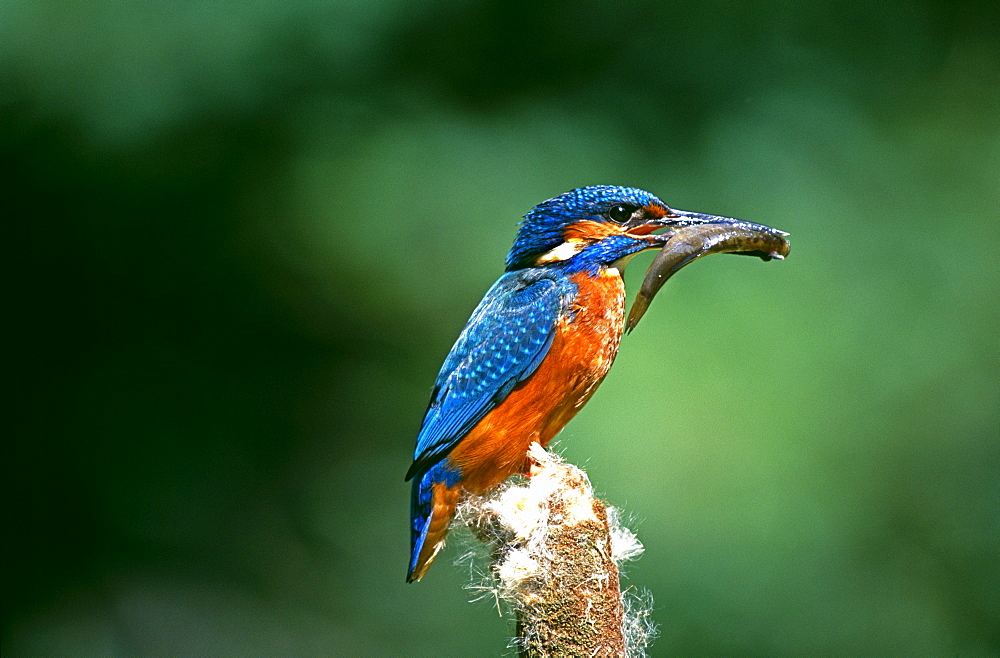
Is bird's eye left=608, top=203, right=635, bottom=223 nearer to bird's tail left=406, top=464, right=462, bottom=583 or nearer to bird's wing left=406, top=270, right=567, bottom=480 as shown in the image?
bird's wing left=406, top=270, right=567, bottom=480

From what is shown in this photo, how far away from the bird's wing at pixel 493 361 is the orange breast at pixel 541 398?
0.02m

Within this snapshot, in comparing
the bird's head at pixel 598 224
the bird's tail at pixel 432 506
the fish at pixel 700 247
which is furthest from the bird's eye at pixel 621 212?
the bird's tail at pixel 432 506

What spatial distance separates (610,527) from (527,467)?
448mm

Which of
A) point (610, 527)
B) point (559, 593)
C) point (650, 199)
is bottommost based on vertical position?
point (559, 593)

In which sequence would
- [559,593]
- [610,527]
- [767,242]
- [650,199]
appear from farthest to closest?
[650,199]
[767,242]
[610,527]
[559,593]

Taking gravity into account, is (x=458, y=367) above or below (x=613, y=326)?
below

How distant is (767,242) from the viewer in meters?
2.02

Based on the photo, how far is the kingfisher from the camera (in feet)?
6.86

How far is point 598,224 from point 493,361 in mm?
430

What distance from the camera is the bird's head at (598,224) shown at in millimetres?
2158

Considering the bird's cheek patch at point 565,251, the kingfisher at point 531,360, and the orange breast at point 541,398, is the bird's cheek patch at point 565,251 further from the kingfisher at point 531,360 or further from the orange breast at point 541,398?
the orange breast at point 541,398

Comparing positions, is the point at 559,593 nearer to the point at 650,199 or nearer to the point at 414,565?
the point at 414,565

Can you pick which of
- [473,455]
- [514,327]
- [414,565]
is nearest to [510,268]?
[514,327]

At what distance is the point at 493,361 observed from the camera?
213cm
